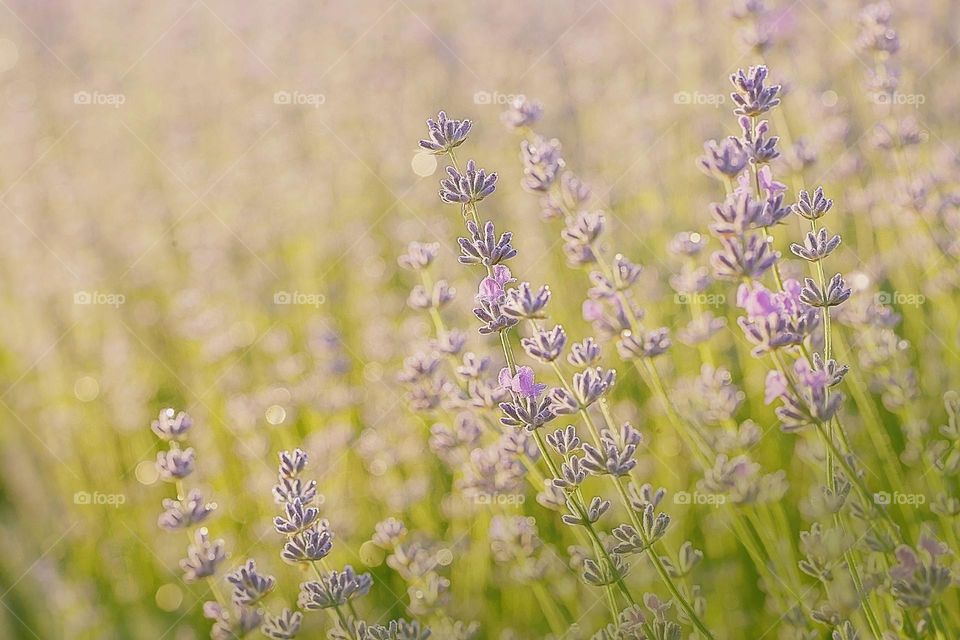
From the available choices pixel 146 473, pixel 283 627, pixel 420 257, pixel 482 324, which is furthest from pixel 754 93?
pixel 146 473

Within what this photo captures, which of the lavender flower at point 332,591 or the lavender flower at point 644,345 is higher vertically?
the lavender flower at point 644,345

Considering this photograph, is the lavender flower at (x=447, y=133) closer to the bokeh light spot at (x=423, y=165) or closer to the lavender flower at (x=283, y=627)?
the lavender flower at (x=283, y=627)

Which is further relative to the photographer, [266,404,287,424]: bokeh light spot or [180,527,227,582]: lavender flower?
[266,404,287,424]: bokeh light spot

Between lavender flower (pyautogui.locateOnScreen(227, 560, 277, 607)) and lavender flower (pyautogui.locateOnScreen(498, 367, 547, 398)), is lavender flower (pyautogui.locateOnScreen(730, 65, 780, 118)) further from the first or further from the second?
lavender flower (pyautogui.locateOnScreen(227, 560, 277, 607))

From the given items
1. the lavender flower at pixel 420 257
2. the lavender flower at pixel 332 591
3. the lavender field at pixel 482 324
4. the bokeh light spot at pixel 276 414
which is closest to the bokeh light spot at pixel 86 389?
the lavender field at pixel 482 324

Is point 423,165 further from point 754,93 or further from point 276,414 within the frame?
point 754,93

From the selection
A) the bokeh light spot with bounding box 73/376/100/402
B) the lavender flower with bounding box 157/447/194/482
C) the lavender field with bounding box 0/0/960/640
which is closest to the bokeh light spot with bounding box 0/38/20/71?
the lavender field with bounding box 0/0/960/640

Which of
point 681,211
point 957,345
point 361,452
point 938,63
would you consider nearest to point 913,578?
point 957,345

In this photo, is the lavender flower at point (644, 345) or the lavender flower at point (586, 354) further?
the lavender flower at point (644, 345)

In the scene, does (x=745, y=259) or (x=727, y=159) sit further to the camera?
(x=727, y=159)
